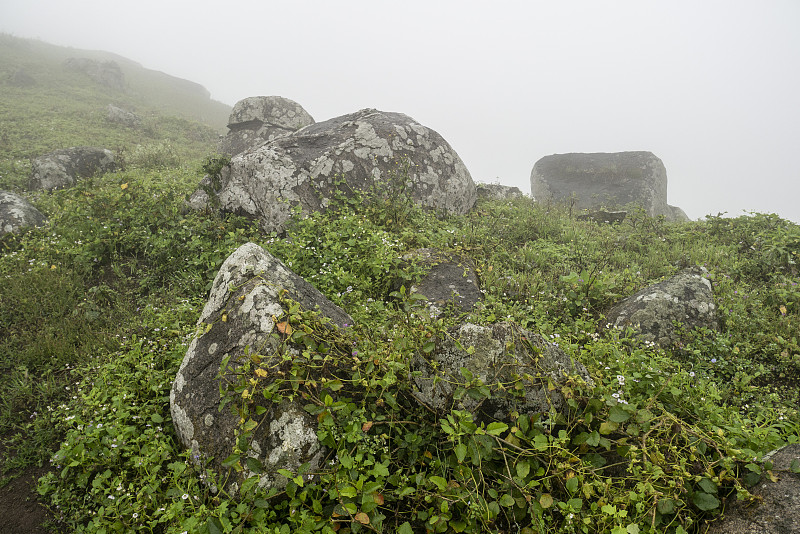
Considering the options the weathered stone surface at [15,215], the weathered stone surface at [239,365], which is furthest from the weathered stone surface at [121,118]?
the weathered stone surface at [239,365]

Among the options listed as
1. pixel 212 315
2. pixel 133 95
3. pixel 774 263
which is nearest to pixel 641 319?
pixel 774 263

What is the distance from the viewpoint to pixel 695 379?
479 centimetres

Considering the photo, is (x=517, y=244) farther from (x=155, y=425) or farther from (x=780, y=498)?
(x=155, y=425)

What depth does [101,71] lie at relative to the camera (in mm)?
35250

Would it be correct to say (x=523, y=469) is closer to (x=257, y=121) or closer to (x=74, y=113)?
(x=257, y=121)

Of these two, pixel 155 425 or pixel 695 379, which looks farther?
pixel 695 379

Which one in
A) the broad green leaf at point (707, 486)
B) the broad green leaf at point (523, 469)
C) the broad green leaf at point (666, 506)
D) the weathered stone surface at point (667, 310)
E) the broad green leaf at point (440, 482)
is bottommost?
the broad green leaf at point (440, 482)

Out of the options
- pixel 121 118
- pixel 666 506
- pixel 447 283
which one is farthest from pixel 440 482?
pixel 121 118

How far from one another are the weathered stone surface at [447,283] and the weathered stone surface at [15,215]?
8515 mm

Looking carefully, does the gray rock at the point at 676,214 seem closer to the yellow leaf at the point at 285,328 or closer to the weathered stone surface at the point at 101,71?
the yellow leaf at the point at 285,328

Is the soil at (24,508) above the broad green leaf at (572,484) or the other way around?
the other way around

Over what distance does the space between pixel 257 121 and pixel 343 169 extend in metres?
14.6

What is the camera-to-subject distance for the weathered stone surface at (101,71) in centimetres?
3444

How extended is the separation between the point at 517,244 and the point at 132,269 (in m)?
8.52
